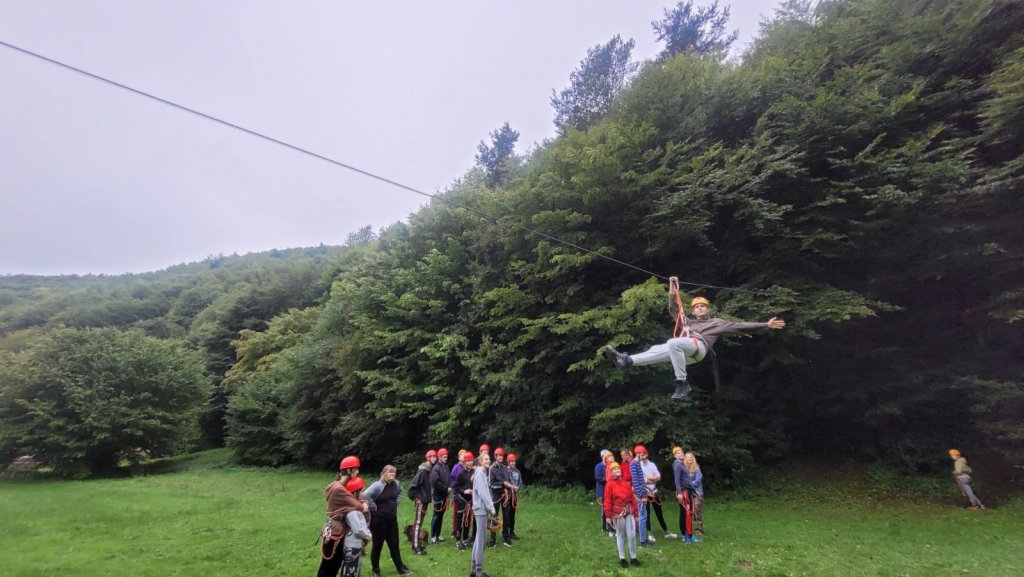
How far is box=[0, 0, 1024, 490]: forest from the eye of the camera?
1186cm

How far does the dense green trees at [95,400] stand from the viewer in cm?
2220

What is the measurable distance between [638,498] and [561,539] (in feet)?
7.14

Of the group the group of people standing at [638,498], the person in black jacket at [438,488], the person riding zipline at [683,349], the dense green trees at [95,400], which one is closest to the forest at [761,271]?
the dense green trees at [95,400]

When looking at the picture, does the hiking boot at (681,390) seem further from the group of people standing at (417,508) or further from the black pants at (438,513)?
the black pants at (438,513)

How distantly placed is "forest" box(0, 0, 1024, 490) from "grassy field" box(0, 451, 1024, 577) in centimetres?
224

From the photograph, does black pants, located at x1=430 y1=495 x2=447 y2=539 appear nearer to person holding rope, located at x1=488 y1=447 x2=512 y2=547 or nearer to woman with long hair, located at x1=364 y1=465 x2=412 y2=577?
person holding rope, located at x1=488 y1=447 x2=512 y2=547

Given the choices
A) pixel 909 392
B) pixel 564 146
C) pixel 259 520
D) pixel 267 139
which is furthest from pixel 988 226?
pixel 259 520

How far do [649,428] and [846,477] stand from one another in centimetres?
657

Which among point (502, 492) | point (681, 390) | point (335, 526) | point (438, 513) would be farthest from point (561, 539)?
point (335, 526)

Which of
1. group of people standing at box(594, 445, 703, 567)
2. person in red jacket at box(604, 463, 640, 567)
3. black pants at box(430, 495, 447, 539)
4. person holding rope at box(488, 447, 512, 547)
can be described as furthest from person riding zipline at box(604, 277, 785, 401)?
black pants at box(430, 495, 447, 539)

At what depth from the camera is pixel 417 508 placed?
8523 millimetres

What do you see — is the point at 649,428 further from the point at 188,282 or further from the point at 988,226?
the point at 188,282

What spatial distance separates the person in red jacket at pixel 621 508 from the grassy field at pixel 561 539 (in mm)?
288

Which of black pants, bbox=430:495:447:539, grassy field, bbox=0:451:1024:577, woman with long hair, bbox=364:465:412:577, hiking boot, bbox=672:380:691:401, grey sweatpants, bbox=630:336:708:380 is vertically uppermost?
grey sweatpants, bbox=630:336:708:380
